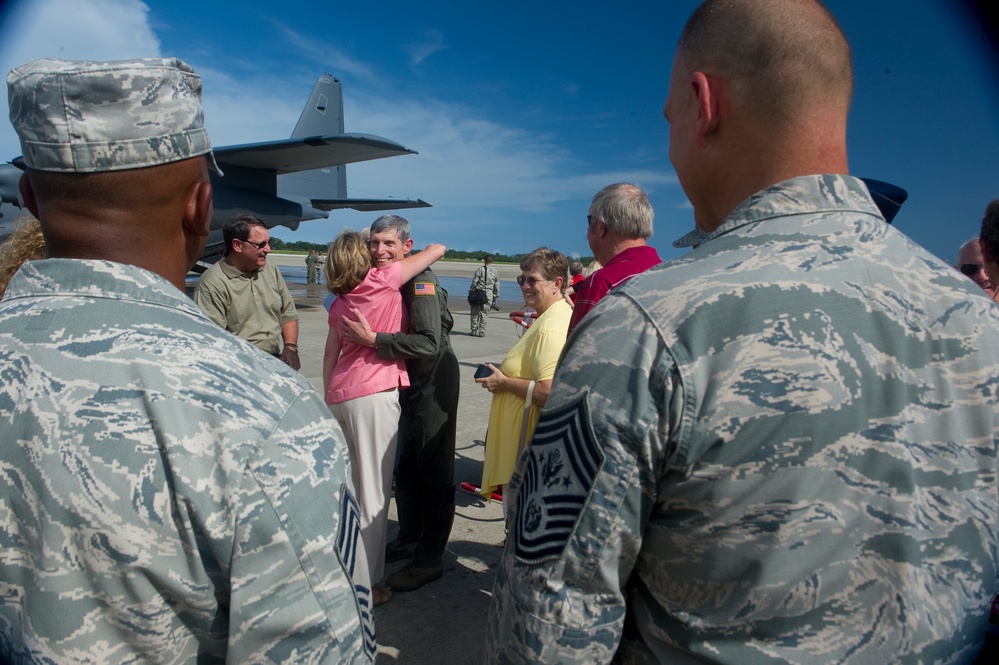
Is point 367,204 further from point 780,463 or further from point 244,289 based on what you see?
point 780,463

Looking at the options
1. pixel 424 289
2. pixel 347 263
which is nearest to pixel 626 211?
pixel 424 289

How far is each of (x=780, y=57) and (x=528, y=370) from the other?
240cm

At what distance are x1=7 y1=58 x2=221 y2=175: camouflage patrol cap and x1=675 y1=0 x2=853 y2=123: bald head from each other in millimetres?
985

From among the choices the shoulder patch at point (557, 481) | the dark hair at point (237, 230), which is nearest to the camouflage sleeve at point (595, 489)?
the shoulder patch at point (557, 481)

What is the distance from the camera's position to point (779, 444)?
3.08 feet

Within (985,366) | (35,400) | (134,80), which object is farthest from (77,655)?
(985,366)

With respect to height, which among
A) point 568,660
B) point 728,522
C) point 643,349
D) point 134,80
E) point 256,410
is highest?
→ point 134,80

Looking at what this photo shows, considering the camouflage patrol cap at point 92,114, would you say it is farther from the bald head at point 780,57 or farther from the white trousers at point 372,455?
the white trousers at point 372,455

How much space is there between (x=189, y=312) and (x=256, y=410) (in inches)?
10.0

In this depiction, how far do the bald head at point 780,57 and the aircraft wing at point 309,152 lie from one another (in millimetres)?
15567

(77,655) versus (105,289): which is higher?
(105,289)

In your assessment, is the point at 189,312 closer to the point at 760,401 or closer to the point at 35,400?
the point at 35,400

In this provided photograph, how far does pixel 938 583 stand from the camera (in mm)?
959

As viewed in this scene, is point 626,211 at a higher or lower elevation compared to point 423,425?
higher
